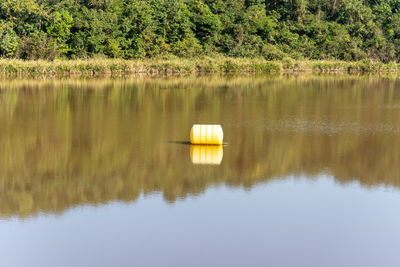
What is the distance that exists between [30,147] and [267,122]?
27.3 feet

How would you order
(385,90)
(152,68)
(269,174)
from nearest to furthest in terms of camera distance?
(269,174) → (385,90) → (152,68)

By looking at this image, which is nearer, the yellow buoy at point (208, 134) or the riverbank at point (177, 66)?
the yellow buoy at point (208, 134)

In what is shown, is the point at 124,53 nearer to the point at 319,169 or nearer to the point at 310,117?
the point at 310,117

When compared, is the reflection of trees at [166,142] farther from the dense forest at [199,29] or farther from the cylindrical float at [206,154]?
the dense forest at [199,29]

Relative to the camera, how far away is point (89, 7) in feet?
194

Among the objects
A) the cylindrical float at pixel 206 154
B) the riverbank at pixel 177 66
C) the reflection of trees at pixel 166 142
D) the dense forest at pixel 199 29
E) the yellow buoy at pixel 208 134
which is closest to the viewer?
the reflection of trees at pixel 166 142

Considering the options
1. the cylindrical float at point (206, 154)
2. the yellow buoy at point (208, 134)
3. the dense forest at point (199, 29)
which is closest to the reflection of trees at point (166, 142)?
the cylindrical float at point (206, 154)

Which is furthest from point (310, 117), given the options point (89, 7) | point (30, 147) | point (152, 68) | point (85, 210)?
point (89, 7)

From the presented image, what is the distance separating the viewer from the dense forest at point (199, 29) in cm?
5297

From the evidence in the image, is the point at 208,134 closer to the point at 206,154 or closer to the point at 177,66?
the point at 206,154

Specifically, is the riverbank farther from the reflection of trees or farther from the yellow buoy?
the yellow buoy

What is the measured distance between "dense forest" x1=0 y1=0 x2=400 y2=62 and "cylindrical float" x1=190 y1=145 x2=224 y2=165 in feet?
121

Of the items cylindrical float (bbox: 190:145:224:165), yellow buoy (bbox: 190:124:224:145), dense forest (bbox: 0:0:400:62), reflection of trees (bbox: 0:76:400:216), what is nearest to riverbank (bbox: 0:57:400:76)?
dense forest (bbox: 0:0:400:62)

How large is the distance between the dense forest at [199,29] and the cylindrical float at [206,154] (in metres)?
36.8
